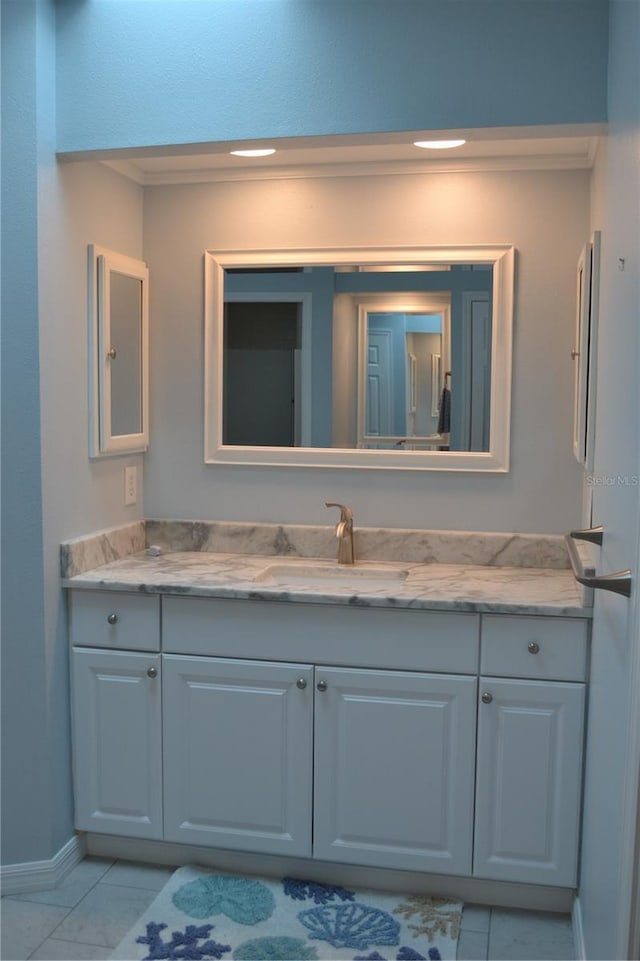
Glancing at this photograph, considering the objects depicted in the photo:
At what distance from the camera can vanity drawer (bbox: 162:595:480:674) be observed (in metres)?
Result: 2.29

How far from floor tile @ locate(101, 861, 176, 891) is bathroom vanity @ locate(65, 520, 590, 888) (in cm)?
11

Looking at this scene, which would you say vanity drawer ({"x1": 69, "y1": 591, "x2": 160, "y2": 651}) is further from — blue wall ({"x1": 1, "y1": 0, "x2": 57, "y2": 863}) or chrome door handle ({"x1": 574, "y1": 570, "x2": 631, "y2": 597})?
chrome door handle ({"x1": 574, "y1": 570, "x2": 631, "y2": 597})

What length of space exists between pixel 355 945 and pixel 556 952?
19.0 inches

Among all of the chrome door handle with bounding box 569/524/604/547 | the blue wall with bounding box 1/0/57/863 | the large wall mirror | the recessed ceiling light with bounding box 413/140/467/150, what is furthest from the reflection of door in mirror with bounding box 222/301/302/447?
the chrome door handle with bounding box 569/524/604/547

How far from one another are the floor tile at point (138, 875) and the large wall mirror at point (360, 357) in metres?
1.22

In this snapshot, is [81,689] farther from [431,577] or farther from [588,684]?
[588,684]

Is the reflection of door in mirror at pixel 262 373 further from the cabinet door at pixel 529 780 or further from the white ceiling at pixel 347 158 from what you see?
the cabinet door at pixel 529 780

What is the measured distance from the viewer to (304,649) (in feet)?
7.78

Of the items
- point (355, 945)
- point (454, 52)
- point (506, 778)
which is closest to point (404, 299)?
point (454, 52)

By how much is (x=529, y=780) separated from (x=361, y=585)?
717 mm

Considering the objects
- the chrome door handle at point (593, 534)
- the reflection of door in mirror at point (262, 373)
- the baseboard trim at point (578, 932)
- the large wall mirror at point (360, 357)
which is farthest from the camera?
the reflection of door in mirror at point (262, 373)

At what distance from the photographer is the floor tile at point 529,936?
2158 mm

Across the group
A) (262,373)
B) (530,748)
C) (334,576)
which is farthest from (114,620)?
(530,748)

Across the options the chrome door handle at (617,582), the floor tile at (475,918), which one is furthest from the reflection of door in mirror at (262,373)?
the chrome door handle at (617,582)
